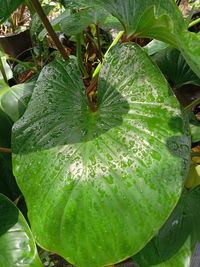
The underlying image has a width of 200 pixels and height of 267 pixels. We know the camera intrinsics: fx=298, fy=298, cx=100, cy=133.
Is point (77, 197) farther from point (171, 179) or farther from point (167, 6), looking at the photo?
point (167, 6)

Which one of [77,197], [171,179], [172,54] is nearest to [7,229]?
[77,197]

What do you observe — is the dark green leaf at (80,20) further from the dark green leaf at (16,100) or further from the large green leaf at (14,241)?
the large green leaf at (14,241)

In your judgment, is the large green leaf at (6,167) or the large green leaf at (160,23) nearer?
the large green leaf at (160,23)

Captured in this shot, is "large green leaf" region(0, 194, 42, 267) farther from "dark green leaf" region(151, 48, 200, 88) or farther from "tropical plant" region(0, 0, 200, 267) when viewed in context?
"dark green leaf" region(151, 48, 200, 88)

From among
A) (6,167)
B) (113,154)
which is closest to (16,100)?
(6,167)

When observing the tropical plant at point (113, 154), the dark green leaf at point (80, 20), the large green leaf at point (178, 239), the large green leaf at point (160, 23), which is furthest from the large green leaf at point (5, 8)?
the large green leaf at point (178, 239)

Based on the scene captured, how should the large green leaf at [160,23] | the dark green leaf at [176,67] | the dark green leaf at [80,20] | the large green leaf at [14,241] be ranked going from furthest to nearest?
the dark green leaf at [176,67]
the dark green leaf at [80,20]
the large green leaf at [14,241]
the large green leaf at [160,23]
